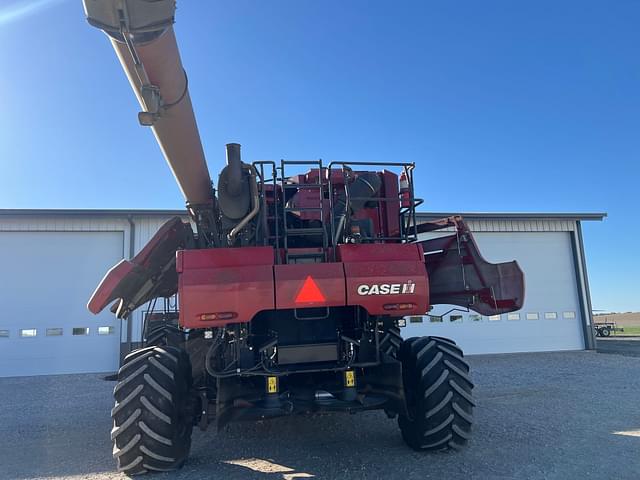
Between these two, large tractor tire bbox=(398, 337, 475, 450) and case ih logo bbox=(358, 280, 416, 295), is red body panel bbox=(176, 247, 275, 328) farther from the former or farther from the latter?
large tractor tire bbox=(398, 337, 475, 450)

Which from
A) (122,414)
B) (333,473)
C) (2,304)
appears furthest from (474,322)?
(2,304)

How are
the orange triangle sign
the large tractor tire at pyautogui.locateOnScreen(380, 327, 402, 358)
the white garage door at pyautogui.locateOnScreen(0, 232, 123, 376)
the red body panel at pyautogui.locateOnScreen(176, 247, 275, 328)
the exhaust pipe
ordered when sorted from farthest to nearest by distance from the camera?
the white garage door at pyautogui.locateOnScreen(0, 232, 123, 376)
the large tractor tire at pyautogui.locateOnScreen(380, 327, 402, 358)
the exhaust pipe
the orange triangle sign
the red body panel at pyautogui.locateOnScreen(176, 247, 275, 328)

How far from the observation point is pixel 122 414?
13.7 feet

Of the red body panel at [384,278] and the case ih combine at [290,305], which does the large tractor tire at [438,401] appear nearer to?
the case ih combine at [290,305]

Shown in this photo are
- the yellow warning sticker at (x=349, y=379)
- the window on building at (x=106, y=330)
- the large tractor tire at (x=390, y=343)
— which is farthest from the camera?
the window on building at (x=106, y=330)

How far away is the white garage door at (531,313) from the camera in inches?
597

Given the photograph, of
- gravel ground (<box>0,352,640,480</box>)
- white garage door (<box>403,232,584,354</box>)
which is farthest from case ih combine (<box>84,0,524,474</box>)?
white garage door (<box>403,232,584,354</box>)

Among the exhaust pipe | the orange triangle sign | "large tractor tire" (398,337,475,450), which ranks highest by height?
the exhaust pipe

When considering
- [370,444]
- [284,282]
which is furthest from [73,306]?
[284,282]

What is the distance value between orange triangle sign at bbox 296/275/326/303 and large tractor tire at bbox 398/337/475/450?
1.40m

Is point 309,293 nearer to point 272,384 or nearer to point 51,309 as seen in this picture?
point 272,384

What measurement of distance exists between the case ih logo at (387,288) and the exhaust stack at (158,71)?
1.94 metres

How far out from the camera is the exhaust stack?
226cm

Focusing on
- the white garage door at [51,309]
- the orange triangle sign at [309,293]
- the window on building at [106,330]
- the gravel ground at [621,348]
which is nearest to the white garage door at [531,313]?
the gravel ground at [621,348]
